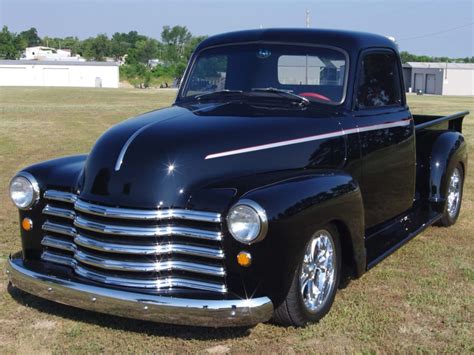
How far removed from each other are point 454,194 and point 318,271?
339 centimetres

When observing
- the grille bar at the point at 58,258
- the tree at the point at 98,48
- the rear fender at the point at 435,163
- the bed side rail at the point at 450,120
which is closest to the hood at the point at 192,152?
the grille bar at the point at 58,258

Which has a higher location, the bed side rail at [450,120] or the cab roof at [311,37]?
the cab roof at [311,37]

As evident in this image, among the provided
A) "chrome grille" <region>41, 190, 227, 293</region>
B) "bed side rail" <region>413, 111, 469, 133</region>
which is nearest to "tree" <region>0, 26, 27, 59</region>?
"bed side rail" <region>413, 111, 469, 133</region>

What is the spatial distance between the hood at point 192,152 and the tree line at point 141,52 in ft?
255

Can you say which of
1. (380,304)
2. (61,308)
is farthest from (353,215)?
(61,308)

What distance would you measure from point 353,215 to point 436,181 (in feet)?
7.62

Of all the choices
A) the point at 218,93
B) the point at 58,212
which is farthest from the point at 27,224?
the point at 218,93

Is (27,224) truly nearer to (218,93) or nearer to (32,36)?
(218,93)

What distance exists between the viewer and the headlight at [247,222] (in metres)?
3.45

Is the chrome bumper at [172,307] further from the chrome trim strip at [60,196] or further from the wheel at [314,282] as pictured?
the chrome trim strip at [60,196]

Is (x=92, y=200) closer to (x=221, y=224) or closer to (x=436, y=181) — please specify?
(x=221, y=224)

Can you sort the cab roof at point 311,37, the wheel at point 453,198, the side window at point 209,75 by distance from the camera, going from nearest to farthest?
the cab roof at point 311,37 < the side window at point 209,75 < the wheel at point 453,198

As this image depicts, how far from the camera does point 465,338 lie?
13.0ft

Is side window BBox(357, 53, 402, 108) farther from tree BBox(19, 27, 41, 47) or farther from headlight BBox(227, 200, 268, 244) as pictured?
tree BBox(19, 27, 41, 47)
